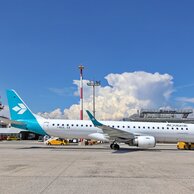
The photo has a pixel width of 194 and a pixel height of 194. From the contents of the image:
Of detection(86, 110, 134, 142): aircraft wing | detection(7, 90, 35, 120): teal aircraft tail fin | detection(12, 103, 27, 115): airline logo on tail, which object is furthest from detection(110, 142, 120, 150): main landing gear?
detection(12, 103, 27, 115): airline logo on tail

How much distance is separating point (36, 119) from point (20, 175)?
20.7 metres

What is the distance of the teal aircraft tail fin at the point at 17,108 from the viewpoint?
1294 inches

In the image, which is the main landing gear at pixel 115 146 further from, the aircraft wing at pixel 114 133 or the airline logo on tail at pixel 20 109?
the airline logo on tail at pixel 20 109

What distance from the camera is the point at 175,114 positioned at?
3880 inches

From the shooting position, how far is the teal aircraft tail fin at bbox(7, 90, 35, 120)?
1294 inches

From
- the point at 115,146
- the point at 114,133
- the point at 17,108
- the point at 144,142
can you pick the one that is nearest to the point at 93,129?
the point at 115,146

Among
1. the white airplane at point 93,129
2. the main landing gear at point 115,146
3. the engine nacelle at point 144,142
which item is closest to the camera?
the engine nacelle at point 144,142

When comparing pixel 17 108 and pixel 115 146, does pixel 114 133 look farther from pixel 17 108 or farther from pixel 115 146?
pixel 17 108

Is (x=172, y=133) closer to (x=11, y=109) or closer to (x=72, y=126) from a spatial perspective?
(x=72, y=126)

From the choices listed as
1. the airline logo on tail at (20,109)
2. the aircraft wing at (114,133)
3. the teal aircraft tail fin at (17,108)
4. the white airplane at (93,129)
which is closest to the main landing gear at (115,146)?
the white airplane at (93,129)

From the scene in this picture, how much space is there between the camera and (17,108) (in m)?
33.2

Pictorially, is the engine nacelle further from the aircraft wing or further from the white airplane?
the white airplane

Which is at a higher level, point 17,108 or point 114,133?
point 17,108

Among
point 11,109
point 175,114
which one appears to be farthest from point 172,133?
point 175,114
